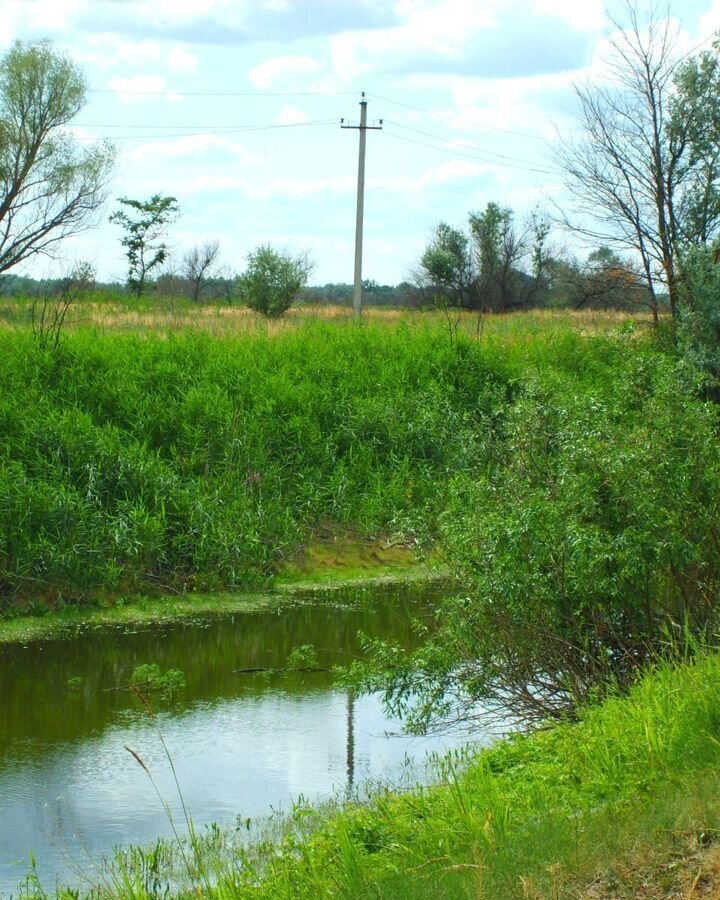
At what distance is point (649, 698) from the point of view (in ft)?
20.8

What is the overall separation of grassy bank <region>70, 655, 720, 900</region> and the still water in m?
0.66

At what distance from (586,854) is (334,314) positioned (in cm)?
2397

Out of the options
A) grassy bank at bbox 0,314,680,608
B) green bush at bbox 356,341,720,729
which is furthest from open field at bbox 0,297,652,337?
green bush at bbox 356,341,720,729

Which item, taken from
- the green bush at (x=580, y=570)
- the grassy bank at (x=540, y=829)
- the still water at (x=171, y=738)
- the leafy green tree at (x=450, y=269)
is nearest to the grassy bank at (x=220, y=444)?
the green bush at (x=580, y=570)

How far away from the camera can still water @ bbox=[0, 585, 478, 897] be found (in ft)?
22.0

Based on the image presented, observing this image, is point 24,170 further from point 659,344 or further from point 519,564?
point 519,564

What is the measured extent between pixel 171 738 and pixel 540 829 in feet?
13.3

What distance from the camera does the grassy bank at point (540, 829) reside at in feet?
13.8

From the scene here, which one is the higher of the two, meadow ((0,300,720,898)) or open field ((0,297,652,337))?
open field ((0,297,652,337))

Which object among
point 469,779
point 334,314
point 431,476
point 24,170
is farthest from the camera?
point 24,170

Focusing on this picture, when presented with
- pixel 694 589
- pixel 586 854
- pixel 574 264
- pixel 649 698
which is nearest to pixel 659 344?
pixel 574 264

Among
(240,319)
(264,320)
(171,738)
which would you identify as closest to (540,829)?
(171,738)

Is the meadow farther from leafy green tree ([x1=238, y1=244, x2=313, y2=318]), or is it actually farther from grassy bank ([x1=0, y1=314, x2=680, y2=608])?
leafy green tree ([x1=238, y1=244, x2=313, y2=318])

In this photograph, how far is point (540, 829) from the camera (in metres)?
4.75
